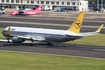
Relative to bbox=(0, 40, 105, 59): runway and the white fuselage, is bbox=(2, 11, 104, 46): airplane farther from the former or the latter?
bbox=(0, 40, 105, 59): runway

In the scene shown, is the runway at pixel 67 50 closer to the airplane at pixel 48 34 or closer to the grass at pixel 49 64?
the airplane at pixel 48 34

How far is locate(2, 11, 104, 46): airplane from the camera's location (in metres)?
52.0

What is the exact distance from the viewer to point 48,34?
54.3 m

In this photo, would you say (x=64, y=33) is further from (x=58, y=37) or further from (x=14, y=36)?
(x=14, y=36)

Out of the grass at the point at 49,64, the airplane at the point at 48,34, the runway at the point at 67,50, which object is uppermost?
the airplane at the point at 48,34

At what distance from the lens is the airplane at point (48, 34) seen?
52044 mm

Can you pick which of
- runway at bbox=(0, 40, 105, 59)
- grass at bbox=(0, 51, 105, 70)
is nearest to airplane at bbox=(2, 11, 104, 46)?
runway at bbox=(0, 40, 105, 59)

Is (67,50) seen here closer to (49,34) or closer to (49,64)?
(49,34)

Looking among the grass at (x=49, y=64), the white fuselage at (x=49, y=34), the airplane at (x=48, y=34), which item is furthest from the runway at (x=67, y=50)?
the grass at (x=49, y=64)

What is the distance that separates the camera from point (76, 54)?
46438 millimetres

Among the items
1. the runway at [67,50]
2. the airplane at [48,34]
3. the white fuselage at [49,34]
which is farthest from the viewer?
the airplane at [48,34]

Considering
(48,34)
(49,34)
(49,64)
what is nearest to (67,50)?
(49,34)

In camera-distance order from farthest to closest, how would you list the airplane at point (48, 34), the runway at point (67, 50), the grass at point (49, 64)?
the airplane at point (48, 34), the runway at point (67, 50), the grass at point (49, 64)

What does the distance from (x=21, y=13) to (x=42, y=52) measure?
367 feet
